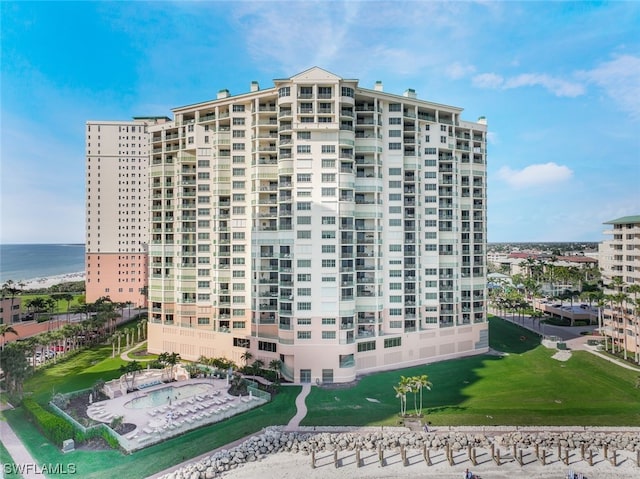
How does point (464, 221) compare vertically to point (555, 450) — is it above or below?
above

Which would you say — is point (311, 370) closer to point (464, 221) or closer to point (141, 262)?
point (464, 221)

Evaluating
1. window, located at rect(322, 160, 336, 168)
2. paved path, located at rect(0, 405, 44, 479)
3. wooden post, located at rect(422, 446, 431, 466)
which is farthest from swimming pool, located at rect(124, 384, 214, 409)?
window, located at rect(322, 160, 336, 168)

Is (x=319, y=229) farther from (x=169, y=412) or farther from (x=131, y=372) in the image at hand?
(x=131, y=372)

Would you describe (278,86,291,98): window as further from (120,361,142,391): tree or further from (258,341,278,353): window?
(120,361,142,391): tree

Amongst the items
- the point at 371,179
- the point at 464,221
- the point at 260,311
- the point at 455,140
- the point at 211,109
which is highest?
the point at 211,109

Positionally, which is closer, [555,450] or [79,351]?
[555,450]

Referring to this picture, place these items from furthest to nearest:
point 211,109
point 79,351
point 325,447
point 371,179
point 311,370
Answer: point 79,351 < point 211,109 < point 371,179 < point 311,370 < point 325,447

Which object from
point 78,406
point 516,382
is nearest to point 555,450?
point 516,382

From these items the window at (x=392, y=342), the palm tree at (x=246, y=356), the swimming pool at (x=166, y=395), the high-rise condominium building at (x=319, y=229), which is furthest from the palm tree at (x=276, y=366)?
the window at (x=392, y=342)
